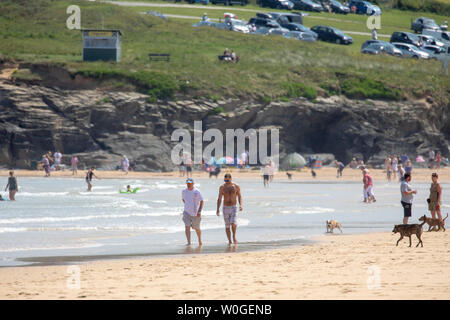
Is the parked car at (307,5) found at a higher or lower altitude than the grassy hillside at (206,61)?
higher

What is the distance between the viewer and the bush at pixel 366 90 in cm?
5356

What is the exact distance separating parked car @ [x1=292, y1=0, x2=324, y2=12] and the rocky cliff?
29.7 metres

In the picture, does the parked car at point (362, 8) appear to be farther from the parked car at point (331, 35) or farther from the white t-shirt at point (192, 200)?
the white t-shirt at point (192, 200)

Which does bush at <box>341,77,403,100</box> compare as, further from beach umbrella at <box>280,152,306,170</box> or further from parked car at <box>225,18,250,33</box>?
parked car at <box>225,18,250,33</box>

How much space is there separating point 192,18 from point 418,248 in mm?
60088

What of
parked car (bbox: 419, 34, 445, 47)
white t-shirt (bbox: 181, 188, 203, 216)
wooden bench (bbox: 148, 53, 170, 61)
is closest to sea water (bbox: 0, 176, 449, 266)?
white t-shirt (bbox: 181, 188, 203, 216)

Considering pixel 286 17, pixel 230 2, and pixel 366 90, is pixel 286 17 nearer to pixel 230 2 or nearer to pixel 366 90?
pixel 230 2

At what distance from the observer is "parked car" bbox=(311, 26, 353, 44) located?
220 ft

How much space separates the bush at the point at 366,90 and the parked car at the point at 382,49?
Answer: 361 inches

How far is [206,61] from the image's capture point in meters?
53.6

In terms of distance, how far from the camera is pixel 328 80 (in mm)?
54250

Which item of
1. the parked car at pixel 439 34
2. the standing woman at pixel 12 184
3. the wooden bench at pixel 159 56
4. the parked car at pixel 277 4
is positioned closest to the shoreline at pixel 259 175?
the wooden bench at pixel 159 56

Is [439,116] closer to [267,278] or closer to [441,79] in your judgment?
[441,79]
